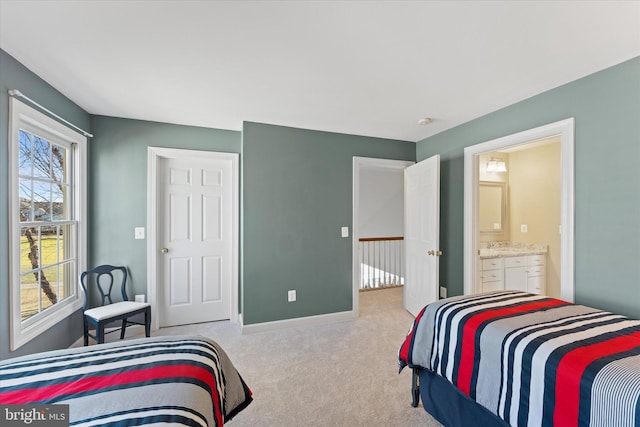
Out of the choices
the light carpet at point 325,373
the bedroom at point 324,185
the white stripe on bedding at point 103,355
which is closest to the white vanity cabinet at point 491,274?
the bedroom at point 324,185

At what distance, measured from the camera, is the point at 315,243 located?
Answer: 3.34m

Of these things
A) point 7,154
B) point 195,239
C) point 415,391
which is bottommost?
point 415,391

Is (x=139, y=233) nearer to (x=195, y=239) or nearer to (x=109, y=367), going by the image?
(x=195, y=239)

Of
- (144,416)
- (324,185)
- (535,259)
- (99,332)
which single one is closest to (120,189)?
(99,332)

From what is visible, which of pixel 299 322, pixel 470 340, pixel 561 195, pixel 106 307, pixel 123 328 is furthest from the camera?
pixel 299 322

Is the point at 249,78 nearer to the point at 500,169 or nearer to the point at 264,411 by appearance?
the point at 264,411

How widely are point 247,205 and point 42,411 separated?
7.58ft

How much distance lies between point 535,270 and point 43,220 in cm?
563

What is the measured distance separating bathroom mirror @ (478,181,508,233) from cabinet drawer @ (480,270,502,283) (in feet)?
2.89

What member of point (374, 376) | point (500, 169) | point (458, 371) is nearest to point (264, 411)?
point (374, 376)

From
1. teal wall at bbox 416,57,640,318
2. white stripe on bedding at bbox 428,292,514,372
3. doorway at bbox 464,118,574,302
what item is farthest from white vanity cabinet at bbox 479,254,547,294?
white stripe on bedding at bbox 428,292,514,372

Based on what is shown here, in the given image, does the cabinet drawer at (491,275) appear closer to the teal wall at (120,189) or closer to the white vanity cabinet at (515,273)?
the white vanity cabinet at (515,273)

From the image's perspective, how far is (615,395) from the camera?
3.21ft

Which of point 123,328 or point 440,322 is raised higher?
point 440,322
